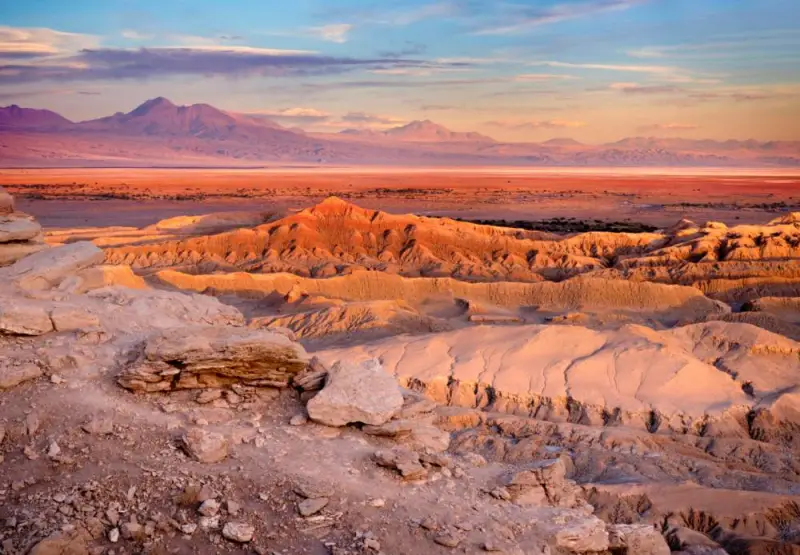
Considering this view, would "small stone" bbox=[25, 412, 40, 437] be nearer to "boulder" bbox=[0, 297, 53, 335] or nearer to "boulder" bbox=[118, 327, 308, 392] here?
"boulder" bbox=[118, 327, 308, 392]

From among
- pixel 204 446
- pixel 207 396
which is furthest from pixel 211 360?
pixel 204 446

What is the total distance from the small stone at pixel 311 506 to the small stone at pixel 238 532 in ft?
1.69

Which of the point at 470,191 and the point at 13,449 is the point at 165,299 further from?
the point at 470,191

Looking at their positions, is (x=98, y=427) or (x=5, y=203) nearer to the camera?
(x=98, y=427)

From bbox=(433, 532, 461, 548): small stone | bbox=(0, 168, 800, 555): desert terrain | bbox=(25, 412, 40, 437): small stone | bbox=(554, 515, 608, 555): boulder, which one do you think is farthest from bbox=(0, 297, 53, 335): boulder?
bbox=(554, 515, 608, 555): boulder

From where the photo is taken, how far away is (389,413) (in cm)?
918

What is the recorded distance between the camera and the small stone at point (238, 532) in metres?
6.94

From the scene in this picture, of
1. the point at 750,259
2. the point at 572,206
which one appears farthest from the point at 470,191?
the point at 750,259

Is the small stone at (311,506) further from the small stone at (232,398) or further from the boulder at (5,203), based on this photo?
the boulder at (5,203)

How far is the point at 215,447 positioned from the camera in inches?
312

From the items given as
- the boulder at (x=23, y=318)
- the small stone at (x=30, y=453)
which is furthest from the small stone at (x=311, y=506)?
the boulder at (x=23, y=318)

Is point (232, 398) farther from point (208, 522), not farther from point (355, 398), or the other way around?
point (208, 522)

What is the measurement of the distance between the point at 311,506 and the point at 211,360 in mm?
2382

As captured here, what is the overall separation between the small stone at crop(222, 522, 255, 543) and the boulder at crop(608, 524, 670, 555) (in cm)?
396
